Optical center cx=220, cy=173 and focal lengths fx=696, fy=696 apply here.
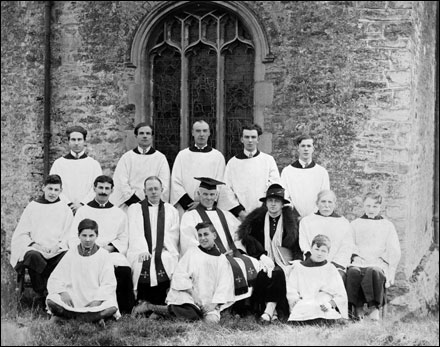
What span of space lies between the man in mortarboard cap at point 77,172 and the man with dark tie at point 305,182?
2512 millimetres

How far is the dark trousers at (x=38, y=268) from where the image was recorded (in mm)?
7855

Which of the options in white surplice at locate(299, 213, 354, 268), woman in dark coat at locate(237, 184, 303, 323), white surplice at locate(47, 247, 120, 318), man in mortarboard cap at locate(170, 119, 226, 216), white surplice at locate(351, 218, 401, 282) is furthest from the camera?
man in mortarboard cap at locate(170, 119, 226, 216)

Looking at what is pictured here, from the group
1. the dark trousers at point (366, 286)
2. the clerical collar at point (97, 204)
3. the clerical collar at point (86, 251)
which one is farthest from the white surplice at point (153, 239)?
the dark trousers at point (366, 286)

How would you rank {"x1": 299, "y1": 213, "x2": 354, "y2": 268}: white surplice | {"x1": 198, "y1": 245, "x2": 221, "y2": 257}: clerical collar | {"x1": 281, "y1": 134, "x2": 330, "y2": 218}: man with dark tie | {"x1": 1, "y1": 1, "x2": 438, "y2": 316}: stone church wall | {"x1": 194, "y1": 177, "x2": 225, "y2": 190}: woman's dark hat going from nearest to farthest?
{"x1": 198, "y1": 245, "x2": 221, "y2": 257}: clerical collar → {"x1": 299, "y1": 213, "x2": 354, "y2": 268}: white surplice → {"x1": 194, "y1": 177, "x2": 225, "y2": 190}: woman's dark hat → {"x1": 281, "y1": 134, "x2": 330, "y2": 218}: man with dark tie → {"x1": 1, "y1": 1, "x2": 438, "y2": 316}: stone church wall

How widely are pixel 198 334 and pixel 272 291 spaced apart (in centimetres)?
104

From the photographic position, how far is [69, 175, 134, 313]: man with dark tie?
781 cm

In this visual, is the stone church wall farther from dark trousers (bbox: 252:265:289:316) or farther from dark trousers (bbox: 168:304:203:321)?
dark trousers (bbox: 168:304:203:321)

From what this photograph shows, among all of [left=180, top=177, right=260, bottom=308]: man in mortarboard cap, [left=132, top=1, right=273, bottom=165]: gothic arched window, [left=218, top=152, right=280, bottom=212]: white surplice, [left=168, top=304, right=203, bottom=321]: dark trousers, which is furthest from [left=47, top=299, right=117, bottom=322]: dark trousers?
[left=132, top=1, right=273, bottom=165]: gothic arched window

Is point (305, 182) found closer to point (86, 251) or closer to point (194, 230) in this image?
point (194, 230)

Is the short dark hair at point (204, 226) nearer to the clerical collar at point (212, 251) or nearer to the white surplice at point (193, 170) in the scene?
the clerical collar at point (212, 251)

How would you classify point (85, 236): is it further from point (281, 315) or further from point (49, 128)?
point (49, 128)

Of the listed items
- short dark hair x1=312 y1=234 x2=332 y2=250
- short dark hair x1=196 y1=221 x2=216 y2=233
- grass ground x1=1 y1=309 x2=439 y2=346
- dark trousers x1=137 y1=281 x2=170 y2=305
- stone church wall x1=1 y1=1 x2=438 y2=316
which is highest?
stone church wall x1=1 y1=1 x2=438 y2=316

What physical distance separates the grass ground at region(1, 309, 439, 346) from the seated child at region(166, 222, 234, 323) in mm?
172

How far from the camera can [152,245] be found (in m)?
8.03
